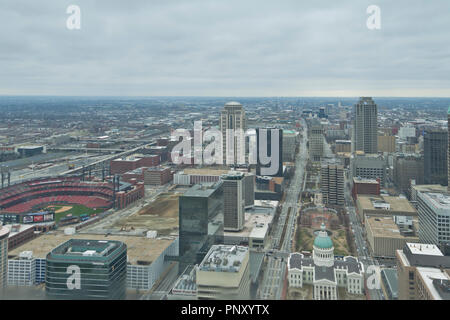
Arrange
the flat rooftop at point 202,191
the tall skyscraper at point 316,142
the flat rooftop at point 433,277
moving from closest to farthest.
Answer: the flat rooftop at point 433,277, the flat rooftop at point 202,191, the tall skyscraper at point 316,142

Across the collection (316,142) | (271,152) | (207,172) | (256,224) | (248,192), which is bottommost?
(256,224)

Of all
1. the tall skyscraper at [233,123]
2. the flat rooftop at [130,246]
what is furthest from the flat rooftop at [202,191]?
the tall skyscraper at [233,123]

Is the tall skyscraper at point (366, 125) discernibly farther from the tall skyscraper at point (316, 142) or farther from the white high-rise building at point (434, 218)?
the white high-rise building at point (434, 218)

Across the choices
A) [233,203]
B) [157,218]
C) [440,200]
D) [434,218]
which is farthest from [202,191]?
[440,200]

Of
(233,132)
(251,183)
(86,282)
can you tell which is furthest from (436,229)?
(233,132)

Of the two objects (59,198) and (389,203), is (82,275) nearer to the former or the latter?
(59,198)

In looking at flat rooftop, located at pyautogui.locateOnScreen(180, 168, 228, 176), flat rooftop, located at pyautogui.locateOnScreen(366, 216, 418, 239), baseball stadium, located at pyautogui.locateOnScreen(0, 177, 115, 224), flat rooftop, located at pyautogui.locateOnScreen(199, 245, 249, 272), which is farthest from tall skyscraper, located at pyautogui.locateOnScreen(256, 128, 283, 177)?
flat rooftop, located at pyautogui.locateOnScreen(199, 245, 249, 272)
